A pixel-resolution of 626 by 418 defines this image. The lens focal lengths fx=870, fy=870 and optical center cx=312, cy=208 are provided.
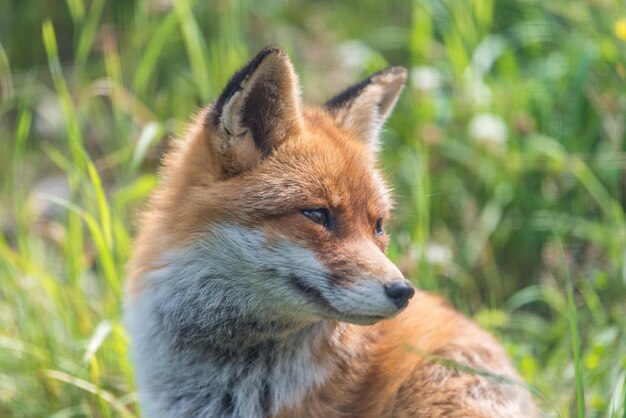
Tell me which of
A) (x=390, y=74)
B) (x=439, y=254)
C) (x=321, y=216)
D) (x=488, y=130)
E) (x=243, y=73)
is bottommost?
(x=439, y=254)

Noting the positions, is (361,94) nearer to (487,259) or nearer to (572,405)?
(572,405)

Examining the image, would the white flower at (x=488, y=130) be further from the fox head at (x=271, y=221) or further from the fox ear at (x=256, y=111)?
the fox ear at (x=256, y=111)

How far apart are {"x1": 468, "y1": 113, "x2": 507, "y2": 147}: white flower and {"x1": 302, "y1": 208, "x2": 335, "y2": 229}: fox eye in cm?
299

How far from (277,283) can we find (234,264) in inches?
7.6

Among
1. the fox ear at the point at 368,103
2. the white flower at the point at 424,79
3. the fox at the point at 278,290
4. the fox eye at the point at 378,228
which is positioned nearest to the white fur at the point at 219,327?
the fox at the point at 278,290

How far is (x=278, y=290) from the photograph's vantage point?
3309 mm

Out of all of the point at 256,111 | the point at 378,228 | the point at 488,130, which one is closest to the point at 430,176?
the point at 488,130

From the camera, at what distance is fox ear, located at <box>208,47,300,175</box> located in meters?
3.31

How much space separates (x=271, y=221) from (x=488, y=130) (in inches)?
124

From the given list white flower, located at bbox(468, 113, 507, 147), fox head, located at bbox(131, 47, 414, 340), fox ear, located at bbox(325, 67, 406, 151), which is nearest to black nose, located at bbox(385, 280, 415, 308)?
fox head, located at bbox(131, 47, 414, 340)

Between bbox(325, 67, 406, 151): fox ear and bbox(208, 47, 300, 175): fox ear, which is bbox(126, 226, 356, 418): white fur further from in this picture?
bbox(325, 67, 406, 151): fox ear

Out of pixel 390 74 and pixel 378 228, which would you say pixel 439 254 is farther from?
pixel 378 228

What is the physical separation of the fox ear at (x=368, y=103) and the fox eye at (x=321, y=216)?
747 mm

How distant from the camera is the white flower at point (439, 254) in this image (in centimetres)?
560
